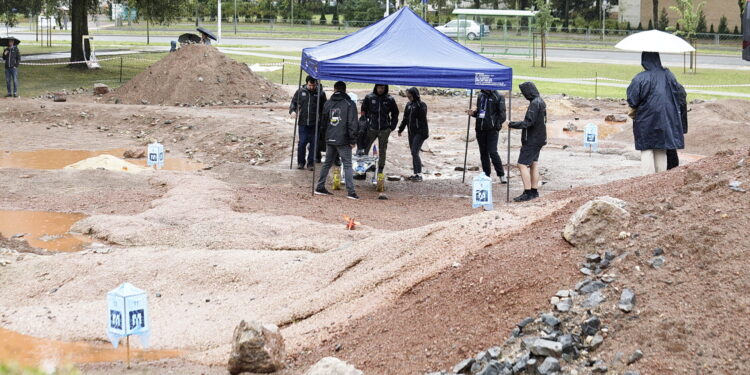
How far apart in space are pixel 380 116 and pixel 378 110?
12 cm

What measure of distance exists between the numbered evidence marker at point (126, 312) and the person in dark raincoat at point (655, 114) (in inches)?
286

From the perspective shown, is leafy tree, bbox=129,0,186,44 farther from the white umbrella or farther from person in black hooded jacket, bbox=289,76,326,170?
the white umbrella

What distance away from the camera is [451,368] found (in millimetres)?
6688

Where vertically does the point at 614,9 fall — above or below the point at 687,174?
above

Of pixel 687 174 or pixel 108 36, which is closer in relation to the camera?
pixel 687 174

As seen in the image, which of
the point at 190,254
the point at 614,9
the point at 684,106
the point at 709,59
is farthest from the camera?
the point at 614,9

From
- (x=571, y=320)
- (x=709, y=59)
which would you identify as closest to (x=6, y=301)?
(x=571, y=320)

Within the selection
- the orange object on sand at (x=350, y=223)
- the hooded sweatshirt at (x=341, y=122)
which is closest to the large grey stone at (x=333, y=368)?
the orange object on sand at (x=350, y=223)

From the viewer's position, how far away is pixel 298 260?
10836mm

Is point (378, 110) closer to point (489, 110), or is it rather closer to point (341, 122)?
point (341, 122)

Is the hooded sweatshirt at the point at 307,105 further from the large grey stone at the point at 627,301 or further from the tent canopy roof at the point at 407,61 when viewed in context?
the large grey stone at the point at 627,301

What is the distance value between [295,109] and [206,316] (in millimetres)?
9417

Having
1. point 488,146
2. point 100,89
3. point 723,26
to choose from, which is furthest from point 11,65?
point 723,26

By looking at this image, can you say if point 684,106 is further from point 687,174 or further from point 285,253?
point 285,253
